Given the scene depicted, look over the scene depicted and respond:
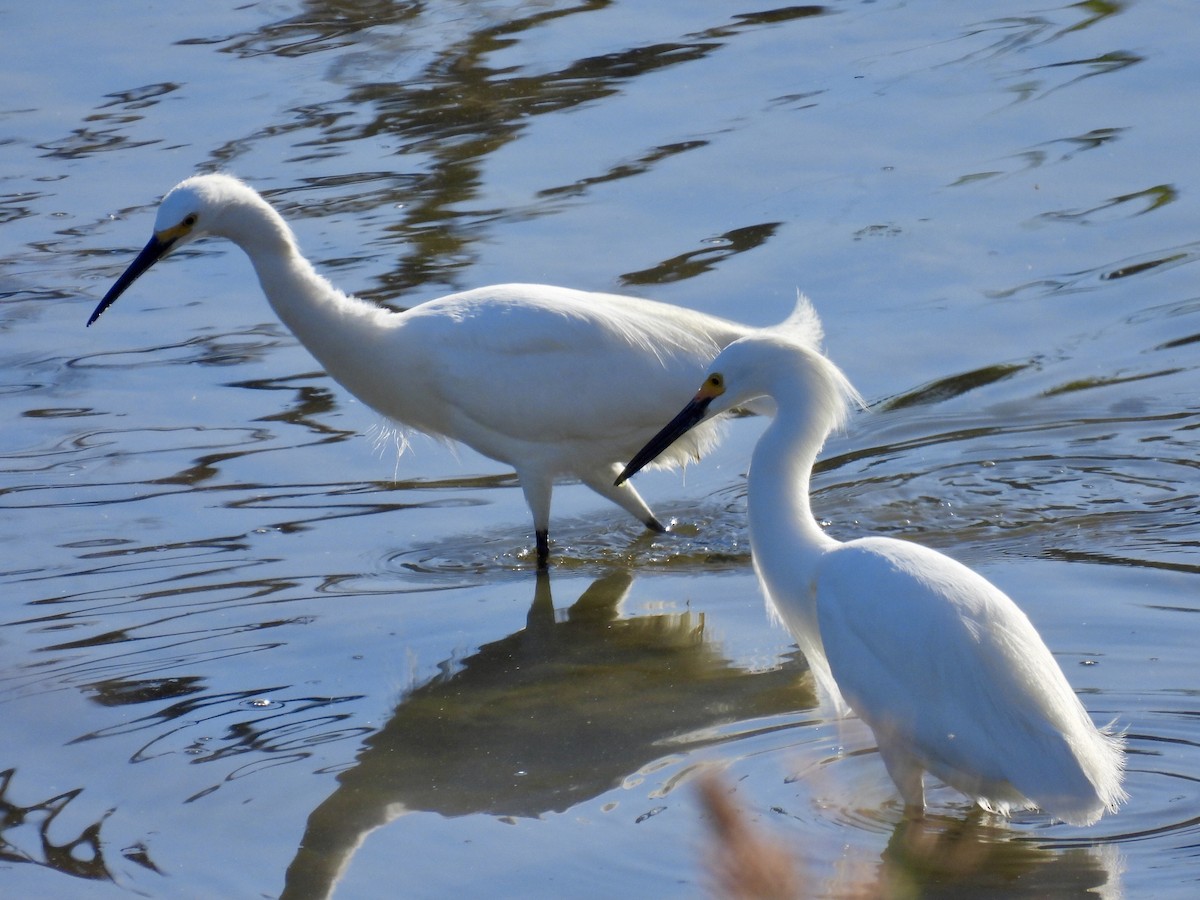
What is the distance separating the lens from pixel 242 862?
178 inches

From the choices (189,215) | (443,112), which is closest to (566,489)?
(189,215)

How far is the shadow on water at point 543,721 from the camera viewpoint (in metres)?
4.84

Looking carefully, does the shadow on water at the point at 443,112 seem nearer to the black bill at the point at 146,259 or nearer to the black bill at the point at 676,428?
the black bill at the point at 146,259

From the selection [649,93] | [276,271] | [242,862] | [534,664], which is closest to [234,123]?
[649,93]

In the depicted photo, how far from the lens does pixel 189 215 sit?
6.89 meters

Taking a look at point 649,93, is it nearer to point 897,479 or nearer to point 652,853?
point 897,479

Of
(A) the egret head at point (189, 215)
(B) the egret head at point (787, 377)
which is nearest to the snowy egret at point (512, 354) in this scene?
(A) the egret head at point (189, 215)

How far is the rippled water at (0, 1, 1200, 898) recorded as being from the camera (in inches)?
185

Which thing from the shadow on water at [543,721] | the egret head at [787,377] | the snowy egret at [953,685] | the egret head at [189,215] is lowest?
the shadow on water at [543,721]

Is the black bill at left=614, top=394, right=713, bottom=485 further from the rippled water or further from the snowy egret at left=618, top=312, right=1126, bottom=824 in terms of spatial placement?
the snowy egret at left=618, top=312, right=1126, bottom=824

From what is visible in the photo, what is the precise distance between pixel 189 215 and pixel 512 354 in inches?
58.4

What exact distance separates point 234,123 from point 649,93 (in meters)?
3.15

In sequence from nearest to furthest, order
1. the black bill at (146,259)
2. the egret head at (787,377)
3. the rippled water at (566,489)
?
1. the rippled water at (566,489)
2. the egret head at (787,377)
3. the black bill at (146,259)

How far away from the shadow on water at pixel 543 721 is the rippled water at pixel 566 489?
0.02 m
